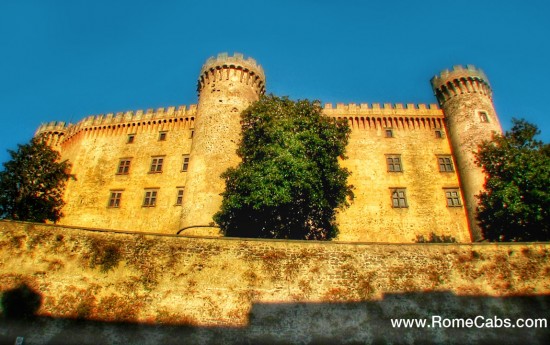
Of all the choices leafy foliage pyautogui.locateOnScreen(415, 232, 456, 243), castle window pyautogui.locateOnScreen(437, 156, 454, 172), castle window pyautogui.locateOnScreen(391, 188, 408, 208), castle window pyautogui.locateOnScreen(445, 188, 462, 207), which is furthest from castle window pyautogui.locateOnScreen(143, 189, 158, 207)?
castle window pyautogui.locateOnScreen(437, 156, 454, 172)

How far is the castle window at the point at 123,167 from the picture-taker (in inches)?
1323

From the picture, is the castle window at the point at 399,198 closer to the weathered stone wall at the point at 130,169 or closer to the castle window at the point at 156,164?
the weathered stone wall at the point at 130,169

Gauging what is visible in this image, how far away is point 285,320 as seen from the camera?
1484 centimetres

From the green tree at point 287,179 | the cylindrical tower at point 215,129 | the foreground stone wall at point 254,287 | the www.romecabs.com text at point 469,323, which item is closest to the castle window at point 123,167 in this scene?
the cylindrical tower at point 215,129

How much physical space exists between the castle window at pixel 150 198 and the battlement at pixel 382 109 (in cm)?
1543

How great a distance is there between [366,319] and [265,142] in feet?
45.6

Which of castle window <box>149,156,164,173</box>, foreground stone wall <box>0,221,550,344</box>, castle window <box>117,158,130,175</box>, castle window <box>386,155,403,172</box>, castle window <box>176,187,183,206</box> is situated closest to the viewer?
Answer: foreground stone wall <box>0,221,550,344</box>

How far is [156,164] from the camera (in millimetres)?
33500

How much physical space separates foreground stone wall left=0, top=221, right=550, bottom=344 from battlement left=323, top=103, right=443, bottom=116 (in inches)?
767

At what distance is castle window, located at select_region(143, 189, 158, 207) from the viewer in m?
31.2

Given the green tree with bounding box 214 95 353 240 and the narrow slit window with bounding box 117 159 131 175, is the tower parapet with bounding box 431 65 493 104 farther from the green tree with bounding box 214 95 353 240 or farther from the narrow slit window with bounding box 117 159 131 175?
the narrow slit window with bounding box 117 159 131 175

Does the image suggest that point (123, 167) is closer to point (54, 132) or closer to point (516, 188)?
point (54, 132)

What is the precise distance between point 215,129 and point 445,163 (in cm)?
1809

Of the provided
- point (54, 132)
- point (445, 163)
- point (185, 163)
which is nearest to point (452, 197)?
point (445, 163)
